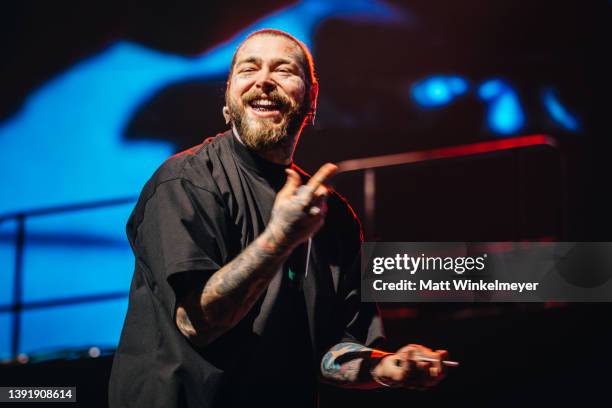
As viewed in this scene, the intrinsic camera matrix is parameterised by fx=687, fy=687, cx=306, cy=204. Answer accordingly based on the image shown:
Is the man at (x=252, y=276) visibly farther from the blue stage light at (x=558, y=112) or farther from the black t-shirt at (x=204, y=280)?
the blue stage light at (x=558, y=112)

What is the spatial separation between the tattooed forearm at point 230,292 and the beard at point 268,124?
422 millimetres

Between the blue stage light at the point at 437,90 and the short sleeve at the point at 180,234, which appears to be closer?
the short sleeve at the point at 180,234

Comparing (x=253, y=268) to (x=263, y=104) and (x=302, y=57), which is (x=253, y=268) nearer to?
(x=263, y=104)

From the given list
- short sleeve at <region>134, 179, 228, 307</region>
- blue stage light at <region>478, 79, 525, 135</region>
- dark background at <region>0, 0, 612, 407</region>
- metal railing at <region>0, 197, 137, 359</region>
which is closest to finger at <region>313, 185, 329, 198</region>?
short sleeve at <region>134, 179, 228, 307</region>

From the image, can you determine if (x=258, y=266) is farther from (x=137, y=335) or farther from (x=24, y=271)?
(x=24, y=271)

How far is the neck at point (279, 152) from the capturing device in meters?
1.70

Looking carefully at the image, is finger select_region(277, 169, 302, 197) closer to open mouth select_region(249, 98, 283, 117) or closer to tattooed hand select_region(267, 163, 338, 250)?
tattooed hand select_region(267, 163, 338, 250)

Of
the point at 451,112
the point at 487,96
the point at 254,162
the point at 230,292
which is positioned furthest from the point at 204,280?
the point at 451,112

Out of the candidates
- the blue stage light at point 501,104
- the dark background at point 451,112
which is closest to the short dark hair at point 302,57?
the dark background at point 451,112

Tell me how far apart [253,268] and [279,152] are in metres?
0.48

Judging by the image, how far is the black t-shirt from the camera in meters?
1.42

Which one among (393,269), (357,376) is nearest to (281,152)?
(357,376)

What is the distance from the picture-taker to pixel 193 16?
3123 millimetres

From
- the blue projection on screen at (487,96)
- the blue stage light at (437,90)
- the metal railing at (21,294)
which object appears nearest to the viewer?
the metal railing at (21,294)
